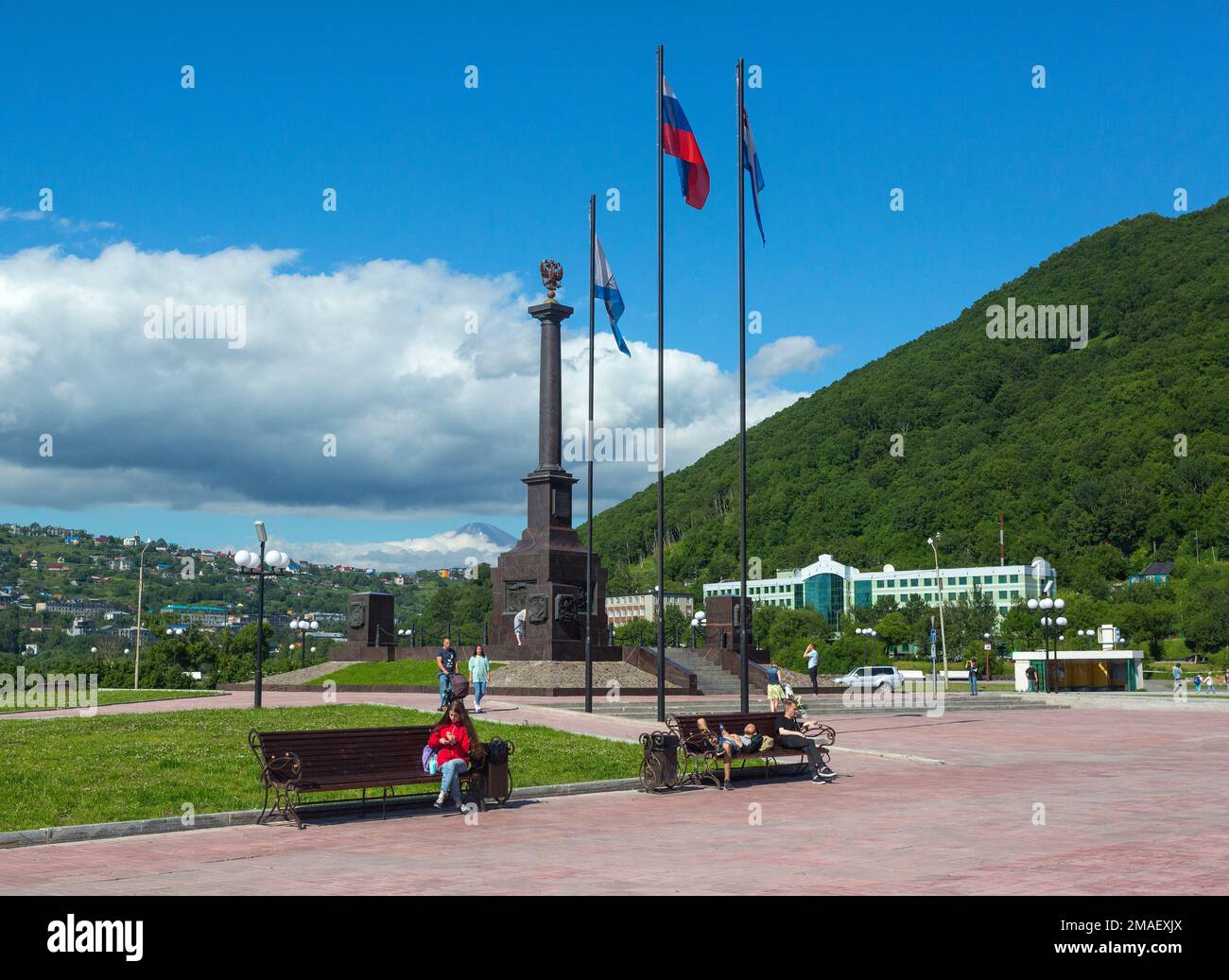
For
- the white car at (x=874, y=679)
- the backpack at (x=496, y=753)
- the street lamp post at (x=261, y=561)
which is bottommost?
the white car at (x=874, y=679)

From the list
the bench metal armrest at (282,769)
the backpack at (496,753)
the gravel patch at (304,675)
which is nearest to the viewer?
the bench metal armrest at (282,769)

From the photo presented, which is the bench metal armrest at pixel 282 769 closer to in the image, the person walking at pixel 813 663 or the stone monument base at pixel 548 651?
the person walking at pixel 813 663

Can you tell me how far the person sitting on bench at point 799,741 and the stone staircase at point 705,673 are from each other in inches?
800

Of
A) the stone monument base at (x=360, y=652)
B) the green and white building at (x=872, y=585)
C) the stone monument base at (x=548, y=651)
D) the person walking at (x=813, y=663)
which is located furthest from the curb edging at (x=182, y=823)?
the green and white building at (x=872, y=585)

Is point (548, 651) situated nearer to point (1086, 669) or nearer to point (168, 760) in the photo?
point (168, 760)

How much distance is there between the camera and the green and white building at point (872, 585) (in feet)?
454

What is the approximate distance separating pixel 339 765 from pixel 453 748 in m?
1.32

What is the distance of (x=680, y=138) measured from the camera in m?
24.7

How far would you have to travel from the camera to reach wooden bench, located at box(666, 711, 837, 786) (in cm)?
1658

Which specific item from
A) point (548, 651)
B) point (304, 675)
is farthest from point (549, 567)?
point (304, 675)

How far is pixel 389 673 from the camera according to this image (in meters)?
39.7

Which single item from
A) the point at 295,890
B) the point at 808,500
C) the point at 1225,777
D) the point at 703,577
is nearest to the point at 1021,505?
the point at 808,500

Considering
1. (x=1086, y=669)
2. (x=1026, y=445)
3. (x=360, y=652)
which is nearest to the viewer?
(x=360, y=652)
